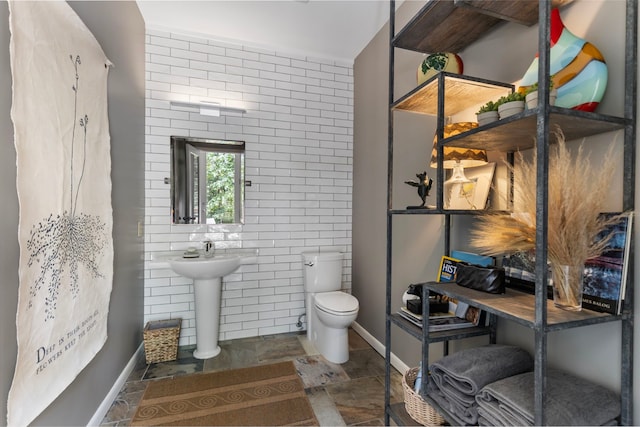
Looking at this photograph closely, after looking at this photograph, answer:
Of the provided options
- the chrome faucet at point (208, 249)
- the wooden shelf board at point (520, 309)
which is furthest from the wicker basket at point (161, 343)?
the wooden shelf board at point (520, 309)

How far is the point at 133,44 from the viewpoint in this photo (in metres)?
2.11

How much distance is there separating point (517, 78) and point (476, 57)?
32 cm

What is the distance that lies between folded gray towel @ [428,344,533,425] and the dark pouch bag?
28 cm

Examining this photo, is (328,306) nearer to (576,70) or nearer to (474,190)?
(474,190)

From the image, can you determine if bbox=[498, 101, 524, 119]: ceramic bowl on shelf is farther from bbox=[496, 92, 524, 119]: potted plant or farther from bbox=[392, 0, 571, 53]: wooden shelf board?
bbox=[392, 0, 571, 53]: wooden shelf board

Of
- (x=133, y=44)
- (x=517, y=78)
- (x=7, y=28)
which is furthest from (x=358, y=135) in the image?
(x=7, y=28)

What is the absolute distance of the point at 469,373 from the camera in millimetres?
1049

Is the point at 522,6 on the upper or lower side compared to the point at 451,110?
upper

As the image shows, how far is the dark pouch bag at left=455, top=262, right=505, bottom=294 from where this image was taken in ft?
3.50

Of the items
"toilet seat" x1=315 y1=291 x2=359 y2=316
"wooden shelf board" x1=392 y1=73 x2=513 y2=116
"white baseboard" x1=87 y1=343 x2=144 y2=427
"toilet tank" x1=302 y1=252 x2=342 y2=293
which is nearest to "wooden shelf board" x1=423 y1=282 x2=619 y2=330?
"wooden shelf board" x1=392 y1=73 x2=513 y2=116

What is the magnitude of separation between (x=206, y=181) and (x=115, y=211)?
0.87 metres

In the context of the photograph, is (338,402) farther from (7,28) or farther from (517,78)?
(7,28)

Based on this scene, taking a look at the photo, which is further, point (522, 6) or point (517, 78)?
point (517, 78)

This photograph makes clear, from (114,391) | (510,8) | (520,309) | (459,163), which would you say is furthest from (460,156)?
(114,391)
